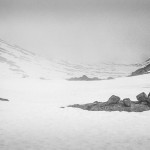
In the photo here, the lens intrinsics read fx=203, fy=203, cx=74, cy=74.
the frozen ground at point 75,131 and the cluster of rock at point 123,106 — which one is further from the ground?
the cluster of rock at point 123,106

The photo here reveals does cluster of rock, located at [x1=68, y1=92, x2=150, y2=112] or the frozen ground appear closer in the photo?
the frozen ground

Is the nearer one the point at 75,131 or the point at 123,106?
the point at 75,131

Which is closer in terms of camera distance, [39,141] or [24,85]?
[39,141]

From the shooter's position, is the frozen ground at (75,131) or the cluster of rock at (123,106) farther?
the cluster of rock at (123,106)

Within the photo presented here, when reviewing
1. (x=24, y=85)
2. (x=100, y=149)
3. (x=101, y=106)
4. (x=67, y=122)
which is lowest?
(x=100, y=149)

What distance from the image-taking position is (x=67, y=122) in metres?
13.1

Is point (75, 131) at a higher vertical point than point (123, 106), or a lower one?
lower

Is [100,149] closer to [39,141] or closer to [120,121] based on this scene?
[39,141]

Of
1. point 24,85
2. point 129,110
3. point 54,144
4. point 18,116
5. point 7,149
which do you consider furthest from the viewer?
point 24,85

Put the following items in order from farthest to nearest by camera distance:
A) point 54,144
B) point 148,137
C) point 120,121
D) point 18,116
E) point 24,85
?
point 24,85 < point 18,116 < point 120,121 < point 148,137 < point 54,144

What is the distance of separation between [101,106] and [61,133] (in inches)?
310

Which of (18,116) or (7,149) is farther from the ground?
(18,116)

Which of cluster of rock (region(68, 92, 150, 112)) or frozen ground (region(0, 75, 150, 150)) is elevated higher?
cluster of rock (region(68, 92, 150, 112))

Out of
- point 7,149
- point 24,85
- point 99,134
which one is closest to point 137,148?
point 99,134
